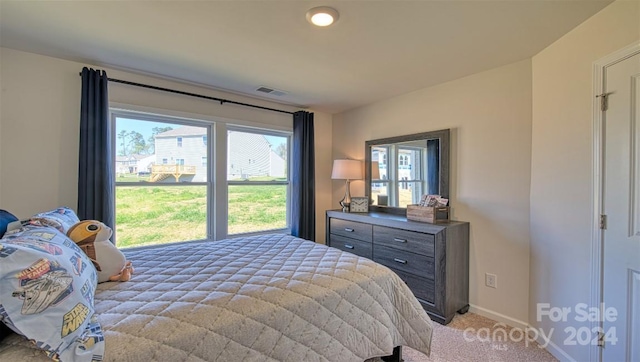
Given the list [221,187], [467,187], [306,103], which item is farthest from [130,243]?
[467,187]

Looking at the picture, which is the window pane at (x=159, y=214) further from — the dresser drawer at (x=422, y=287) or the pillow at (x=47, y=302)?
the dresser drawer at (x=422, y=287)

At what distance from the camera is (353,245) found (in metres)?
3.28

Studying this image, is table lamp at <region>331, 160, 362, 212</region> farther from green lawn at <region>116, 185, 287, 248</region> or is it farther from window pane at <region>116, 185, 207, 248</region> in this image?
window pane at <region>116, 185, 207, 248</region>

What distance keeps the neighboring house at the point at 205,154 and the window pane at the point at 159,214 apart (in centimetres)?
18

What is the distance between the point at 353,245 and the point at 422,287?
93 cm

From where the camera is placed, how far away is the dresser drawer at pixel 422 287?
8.30 feet

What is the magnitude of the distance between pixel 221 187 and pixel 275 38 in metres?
1.91

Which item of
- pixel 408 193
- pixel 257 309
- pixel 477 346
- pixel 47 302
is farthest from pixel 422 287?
pixel 47 302

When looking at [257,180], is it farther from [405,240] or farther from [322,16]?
[322,16]

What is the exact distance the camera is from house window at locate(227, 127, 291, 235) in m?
3.45

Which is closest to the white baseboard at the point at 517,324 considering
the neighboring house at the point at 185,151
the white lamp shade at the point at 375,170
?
the white lamp shade at the point at 375,170

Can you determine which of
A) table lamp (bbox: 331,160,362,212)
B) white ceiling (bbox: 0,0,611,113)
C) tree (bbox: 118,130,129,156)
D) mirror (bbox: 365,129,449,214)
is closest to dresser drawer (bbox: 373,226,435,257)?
mirror (bbox: 365,129,449,214)

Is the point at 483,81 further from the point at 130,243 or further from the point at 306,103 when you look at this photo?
the point at 130,243

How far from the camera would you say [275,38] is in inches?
Result: 79.7
